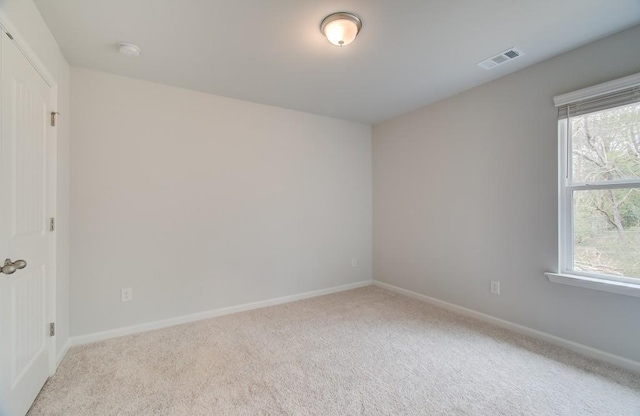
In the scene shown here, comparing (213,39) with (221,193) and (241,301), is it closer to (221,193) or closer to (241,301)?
(221,193)

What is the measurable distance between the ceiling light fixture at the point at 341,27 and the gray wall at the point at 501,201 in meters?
1.77

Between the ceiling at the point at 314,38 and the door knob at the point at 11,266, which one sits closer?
the door knob at the point at 11,266

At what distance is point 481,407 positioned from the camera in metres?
1.69

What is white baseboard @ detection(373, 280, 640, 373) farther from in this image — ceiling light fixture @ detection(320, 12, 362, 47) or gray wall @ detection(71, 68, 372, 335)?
ceiling light fixture @ detection(320, 12, 362, 47)

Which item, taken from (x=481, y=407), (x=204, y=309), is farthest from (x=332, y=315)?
(x=481, y=407)

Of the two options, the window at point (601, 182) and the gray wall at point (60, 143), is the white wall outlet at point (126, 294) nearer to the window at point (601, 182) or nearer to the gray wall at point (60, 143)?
the gray wall at point (60, 143)

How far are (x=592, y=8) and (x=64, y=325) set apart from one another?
14.9 feet

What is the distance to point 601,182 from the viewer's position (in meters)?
2.23

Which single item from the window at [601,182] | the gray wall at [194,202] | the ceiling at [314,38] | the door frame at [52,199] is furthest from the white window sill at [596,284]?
the door frame at [52,199]

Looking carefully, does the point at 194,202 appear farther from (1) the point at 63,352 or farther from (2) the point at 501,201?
(2) the point at 501,201

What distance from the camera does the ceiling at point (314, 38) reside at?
5.95 ft

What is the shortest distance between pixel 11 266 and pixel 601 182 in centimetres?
389

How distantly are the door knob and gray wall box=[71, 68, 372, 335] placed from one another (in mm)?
1163

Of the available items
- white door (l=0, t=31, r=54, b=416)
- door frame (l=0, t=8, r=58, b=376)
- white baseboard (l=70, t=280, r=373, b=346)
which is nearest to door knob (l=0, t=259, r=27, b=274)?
white door (l=0, t=31, r=54, b=416)
